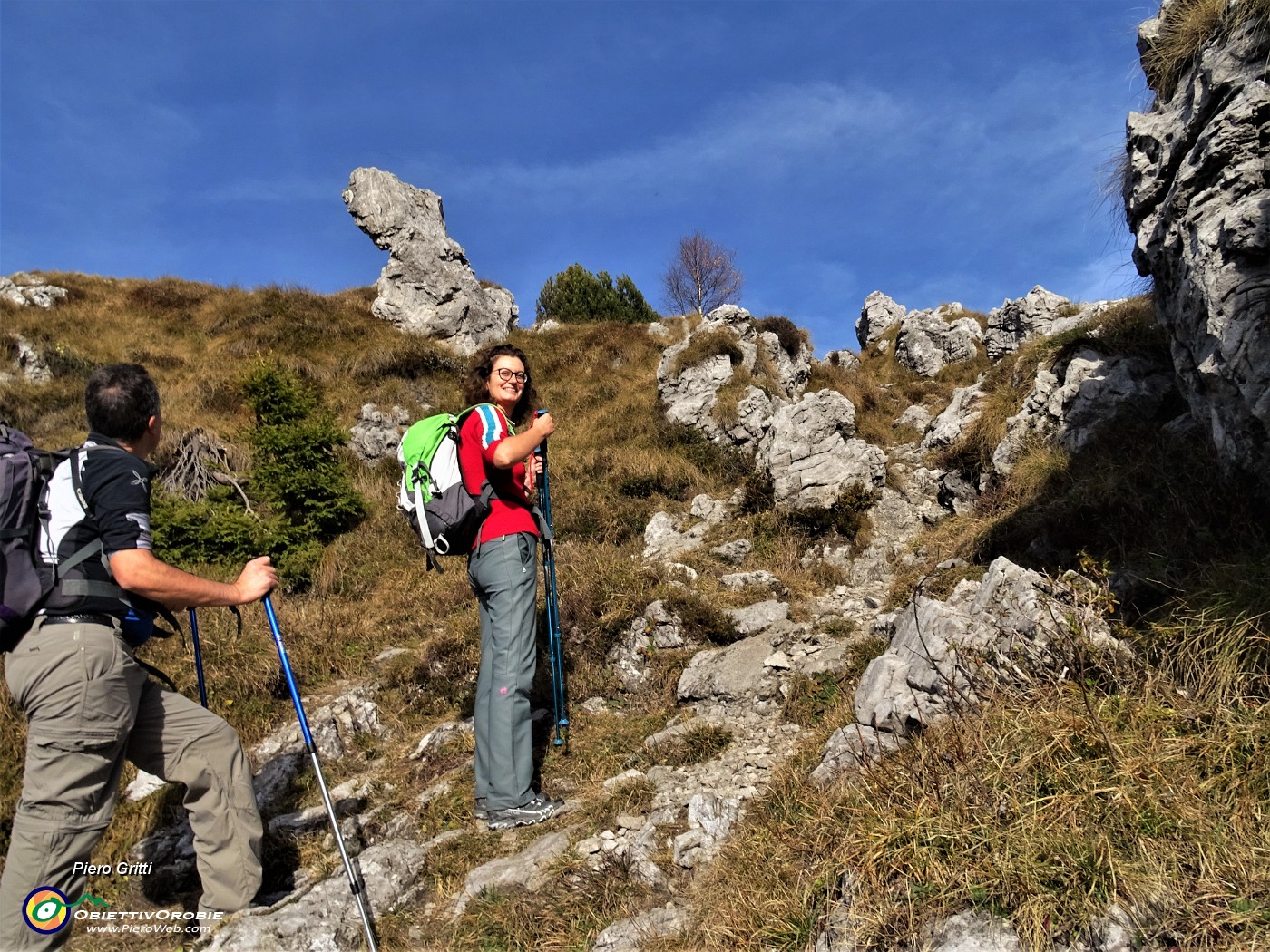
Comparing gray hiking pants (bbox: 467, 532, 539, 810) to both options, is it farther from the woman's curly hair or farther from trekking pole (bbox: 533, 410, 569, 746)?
the woman's curly hair

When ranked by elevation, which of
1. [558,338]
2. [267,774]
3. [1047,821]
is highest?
[558,338]

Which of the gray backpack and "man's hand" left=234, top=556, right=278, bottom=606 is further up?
the gray backpack

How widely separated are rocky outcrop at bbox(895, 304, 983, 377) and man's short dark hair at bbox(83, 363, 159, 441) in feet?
67.8

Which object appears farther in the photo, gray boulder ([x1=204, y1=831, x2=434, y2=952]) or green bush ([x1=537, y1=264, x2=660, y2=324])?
green bush ([x1=537, y1=264, x2=660, y2=324])

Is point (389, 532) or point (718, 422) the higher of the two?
point (718, 422)

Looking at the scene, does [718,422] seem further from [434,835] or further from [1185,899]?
[1185,899]

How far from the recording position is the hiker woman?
4.47m

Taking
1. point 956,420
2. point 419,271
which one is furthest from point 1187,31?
point 419,271

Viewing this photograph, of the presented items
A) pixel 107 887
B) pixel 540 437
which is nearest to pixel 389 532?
pixel 107 887

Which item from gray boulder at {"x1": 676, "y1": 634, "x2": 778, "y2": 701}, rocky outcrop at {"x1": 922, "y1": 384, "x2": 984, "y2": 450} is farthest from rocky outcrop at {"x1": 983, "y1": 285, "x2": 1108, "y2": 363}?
gray boulder at {"x1": 676, "y1": 634, "x2": 778, "y2": 701}

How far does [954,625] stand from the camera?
446cm

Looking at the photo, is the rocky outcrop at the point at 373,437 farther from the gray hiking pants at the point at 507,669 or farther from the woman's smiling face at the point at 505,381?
the gray hiking pants at the point at 507,669

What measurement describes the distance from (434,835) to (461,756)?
0.97 metres
